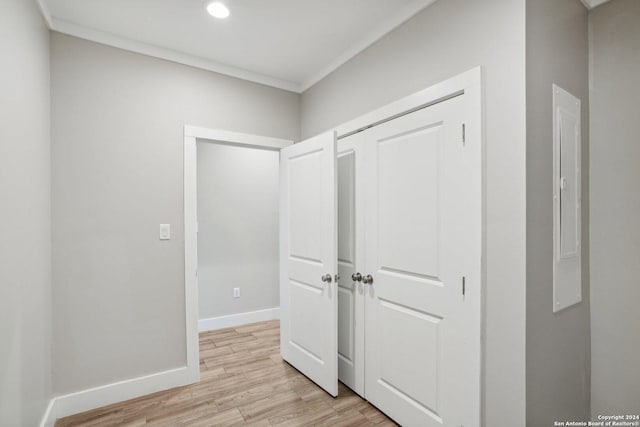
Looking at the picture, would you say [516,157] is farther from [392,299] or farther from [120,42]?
[120,42]

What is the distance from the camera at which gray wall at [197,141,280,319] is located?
382 cm

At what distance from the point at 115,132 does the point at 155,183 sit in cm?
44

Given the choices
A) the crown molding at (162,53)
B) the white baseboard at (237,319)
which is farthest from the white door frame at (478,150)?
the white baseboard at (237,319)

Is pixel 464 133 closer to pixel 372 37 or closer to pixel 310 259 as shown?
pixel 372 37

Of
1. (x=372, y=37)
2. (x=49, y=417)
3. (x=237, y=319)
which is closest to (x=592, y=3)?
(x=372, y=37)

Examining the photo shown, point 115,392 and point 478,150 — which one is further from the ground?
point 478,150

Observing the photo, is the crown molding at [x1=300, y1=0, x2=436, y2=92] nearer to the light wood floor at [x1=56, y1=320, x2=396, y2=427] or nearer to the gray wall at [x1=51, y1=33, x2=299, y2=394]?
the gray wall at [x1=51, y1=33, x2=299, y2=394]

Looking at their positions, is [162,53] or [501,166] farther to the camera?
[162,53]

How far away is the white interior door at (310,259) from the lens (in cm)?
230

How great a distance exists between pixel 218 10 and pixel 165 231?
5.25ft

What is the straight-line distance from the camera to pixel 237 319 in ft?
Answer: 13.0

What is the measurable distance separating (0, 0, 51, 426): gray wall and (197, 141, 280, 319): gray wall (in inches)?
70.8

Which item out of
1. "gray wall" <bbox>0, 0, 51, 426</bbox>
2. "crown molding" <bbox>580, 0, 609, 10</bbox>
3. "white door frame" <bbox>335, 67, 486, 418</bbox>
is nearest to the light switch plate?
"gray wall" <bbox>0, 0, 51, 426</bbox>

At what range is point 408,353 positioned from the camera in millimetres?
1927
